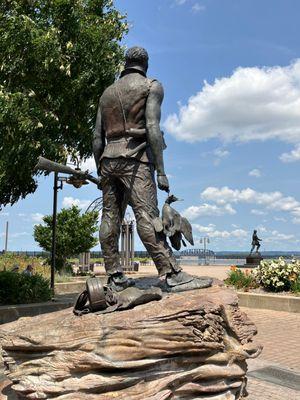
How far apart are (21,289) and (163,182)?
6947 mm

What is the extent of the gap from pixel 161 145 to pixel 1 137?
4.82 m

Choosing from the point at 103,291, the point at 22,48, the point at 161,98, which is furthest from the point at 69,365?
the point at 22,48

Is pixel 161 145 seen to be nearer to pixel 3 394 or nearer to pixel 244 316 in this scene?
pixel 244 316

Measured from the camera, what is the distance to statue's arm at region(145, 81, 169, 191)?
4883 mm

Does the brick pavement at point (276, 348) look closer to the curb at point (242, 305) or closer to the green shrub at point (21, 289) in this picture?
the curb at point (242, 305)

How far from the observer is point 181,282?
15.6ft

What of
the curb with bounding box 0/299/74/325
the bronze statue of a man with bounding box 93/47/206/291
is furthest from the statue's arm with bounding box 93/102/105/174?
the curb with bounding box 0/299/74/325

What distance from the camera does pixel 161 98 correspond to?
501cm

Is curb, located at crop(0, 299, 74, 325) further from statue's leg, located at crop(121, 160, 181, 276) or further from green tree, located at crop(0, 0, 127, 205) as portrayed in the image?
statue's leg, located at crop(121, 160, 181, 276)

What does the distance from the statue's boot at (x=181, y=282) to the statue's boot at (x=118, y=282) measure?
1.62 ft

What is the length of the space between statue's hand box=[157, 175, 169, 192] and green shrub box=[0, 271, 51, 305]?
679 cm

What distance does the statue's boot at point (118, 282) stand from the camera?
4.95 meters

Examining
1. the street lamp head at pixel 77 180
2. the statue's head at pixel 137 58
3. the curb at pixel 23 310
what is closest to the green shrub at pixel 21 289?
the curb at pixel 23 310

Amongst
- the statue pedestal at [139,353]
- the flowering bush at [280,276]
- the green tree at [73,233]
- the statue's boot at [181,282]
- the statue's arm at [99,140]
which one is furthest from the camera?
the green tree at [73,233]
